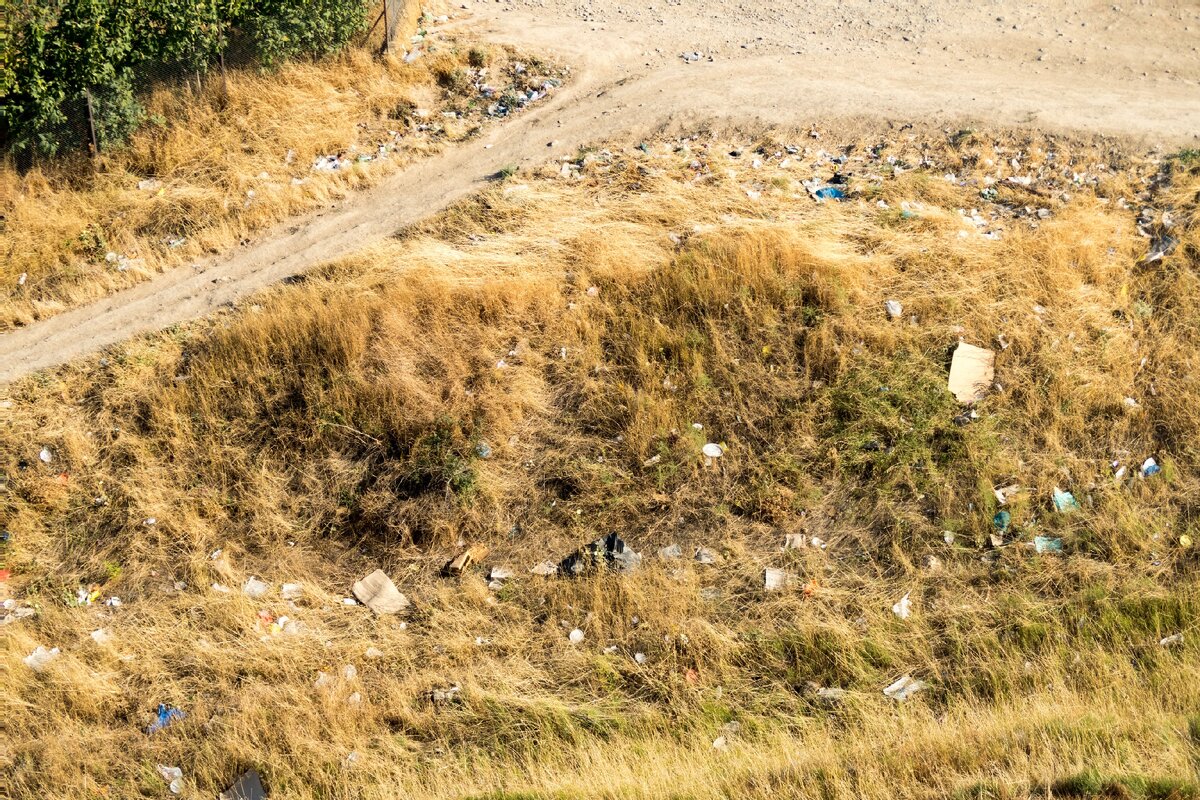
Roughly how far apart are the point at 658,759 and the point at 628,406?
A: 10.3 ft

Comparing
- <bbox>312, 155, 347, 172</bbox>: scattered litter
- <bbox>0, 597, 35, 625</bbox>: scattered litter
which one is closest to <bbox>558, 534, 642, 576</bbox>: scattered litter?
<bbox>0, 597, 35, 625</bbox>: scattered litter

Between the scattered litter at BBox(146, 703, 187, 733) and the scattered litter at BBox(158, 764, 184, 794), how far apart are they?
12.2 inches

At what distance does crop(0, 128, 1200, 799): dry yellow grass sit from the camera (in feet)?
19.8

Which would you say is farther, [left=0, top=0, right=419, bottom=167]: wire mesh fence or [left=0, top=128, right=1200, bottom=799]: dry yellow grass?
[left=0, top=0, right=419, bottom=167]: wire mesh fence

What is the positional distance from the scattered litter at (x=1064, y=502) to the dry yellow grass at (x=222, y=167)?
7.41 meters

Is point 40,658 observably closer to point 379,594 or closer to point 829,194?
point 379,594

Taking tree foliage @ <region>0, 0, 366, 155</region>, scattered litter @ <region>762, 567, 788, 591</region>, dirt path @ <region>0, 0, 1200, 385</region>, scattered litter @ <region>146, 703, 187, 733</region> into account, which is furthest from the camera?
tree foliage @ <region>0, 0, 366, 155</region>

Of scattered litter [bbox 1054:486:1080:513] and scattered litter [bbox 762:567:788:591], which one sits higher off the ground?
scattered litter [bbox 1054:486:1080:513]

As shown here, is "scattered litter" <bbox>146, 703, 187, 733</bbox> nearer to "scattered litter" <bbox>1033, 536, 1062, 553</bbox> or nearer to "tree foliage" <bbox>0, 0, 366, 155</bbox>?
"scattered litter" <bbox>1033, 536, 1062, 553</bbox>

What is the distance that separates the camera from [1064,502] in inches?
287

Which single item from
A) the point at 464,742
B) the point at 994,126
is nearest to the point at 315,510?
the point at 464,742

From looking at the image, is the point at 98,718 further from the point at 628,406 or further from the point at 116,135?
the point at 116,135

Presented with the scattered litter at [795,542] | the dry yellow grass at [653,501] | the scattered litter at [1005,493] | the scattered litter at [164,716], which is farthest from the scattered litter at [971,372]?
the scattered litter at [164,716]

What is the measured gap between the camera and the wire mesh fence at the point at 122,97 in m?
10.0
